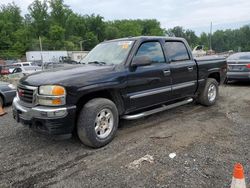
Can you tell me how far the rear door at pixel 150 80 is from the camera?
4680 millimetres

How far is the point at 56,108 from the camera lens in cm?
374

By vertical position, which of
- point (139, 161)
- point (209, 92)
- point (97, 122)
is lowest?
point (139, 161)

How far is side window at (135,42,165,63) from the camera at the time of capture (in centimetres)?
498

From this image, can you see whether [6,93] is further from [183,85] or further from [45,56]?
[45,56]

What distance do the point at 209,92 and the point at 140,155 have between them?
3650 mm

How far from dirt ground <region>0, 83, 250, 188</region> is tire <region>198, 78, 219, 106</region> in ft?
3.08

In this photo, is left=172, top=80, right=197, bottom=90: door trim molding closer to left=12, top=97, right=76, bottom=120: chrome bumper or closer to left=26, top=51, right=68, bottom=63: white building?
left=12, top=97, right=76, bottom=120: chrome bumper

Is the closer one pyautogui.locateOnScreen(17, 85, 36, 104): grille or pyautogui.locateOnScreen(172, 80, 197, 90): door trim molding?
pyautogui.locateOnScreen(17, 85, 36, 104): grille

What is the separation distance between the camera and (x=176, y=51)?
579 centimetres

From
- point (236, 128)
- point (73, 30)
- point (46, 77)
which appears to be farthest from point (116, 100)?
point (73, 30)

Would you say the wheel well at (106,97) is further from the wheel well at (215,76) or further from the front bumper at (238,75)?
the front bumper at (238,75)

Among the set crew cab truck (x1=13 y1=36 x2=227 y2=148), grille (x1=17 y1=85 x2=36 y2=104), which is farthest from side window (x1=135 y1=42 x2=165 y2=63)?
grille (x1=17 y1=85 x2=36 y2=104)

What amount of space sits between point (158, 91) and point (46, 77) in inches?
87.0

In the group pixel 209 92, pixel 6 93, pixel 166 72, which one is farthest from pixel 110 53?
pixel 6 93
